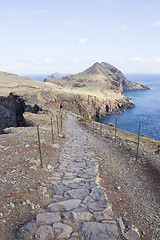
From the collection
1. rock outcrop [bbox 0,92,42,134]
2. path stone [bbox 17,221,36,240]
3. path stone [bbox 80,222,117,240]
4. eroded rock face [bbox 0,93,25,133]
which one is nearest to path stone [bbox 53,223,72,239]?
path stone [bbox 80,222,117,240]

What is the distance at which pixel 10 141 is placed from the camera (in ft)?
44.5

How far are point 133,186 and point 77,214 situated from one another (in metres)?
4.22

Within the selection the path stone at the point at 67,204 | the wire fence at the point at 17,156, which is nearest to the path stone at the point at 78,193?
the path stone at the point at 67,204

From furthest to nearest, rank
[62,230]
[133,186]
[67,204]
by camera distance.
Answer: [133,186] < [67,204] < [62,230]

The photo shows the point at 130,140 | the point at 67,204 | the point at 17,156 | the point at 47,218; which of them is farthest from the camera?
the point at 130,140

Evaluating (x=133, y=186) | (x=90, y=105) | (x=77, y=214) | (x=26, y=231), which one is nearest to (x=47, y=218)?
(x=26, y=231)

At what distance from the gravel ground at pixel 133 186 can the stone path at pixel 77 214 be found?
0.64m

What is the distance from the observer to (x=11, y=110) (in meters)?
41.4

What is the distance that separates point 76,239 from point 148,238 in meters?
2.46

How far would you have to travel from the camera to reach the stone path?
496cm

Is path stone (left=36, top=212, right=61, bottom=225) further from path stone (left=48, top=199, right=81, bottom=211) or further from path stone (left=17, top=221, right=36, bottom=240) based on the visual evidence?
path stone (left=48, top=199, right=81, bottom=211)

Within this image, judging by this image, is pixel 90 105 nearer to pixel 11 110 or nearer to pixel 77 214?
pixel 11 110

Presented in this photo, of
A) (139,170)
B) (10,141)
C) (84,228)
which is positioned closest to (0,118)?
(10,141)

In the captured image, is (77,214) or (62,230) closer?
Answer: (62,230)
